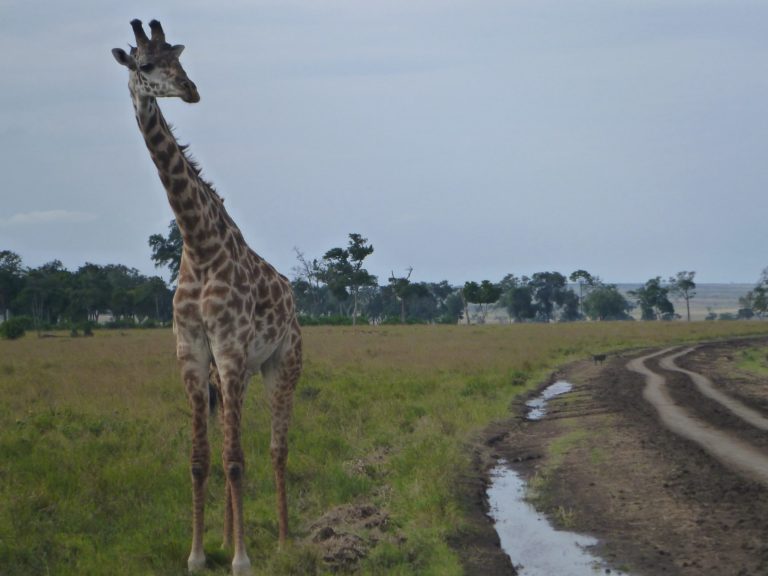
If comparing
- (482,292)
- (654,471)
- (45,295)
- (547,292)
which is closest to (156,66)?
(654,471)

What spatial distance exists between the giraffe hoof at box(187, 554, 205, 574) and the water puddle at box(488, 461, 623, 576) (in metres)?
2.56

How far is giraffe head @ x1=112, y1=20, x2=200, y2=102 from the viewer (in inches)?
278

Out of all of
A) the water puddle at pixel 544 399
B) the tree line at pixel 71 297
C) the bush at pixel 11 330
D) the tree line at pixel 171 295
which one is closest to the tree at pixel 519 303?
the tree line at pixel 171 295

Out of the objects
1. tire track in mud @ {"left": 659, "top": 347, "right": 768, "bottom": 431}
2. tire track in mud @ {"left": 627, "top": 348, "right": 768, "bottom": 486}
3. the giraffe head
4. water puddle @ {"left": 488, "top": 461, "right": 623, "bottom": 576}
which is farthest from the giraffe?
tire track in mud @ {"left": 659, "top": 347, "right": 768, "bottom": 431}

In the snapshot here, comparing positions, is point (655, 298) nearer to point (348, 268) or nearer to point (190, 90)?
point (348, 268)

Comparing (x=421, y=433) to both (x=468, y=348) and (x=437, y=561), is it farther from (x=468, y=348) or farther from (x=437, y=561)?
(x=468, y=348)

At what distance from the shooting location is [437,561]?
782 cm

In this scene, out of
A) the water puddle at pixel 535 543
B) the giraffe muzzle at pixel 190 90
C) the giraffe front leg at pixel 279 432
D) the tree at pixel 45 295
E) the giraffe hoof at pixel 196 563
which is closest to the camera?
the giraffe muzzle at pixel 190 90

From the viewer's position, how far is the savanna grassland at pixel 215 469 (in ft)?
27.1

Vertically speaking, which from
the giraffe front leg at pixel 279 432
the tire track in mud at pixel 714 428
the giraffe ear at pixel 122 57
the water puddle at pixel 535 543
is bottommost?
the water puddle at pixel 535 543

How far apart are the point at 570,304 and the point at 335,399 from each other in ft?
442

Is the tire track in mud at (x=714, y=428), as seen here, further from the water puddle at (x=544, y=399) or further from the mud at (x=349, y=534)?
the mud at (x=349, y=534)

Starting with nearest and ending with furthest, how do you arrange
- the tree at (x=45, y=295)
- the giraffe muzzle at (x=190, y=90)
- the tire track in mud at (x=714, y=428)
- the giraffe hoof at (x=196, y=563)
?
the giraffe muzzle at (x=190, y=90)
the giraffe hoof at (x=196, y=563)
the tire track in mud at (x=714, y=428)
the tree at (x=45, y=295)

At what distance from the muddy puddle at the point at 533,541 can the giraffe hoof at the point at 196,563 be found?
256 centimetres
